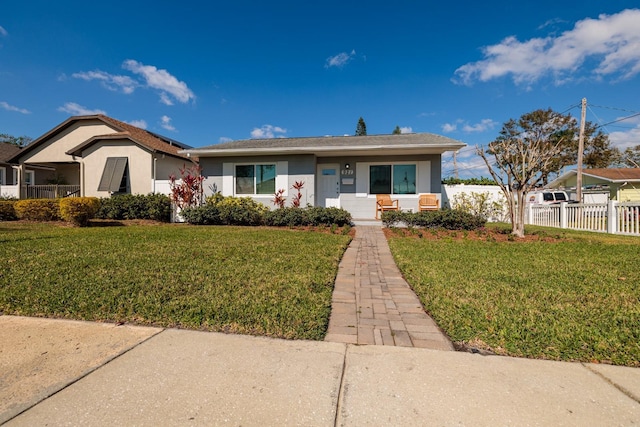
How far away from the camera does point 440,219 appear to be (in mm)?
10039

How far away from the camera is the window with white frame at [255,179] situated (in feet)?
42.8

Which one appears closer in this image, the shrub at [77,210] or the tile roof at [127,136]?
the shrub at [77,210]

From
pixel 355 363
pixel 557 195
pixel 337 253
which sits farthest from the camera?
pixel 557 195

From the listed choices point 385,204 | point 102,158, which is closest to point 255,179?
point 385,204

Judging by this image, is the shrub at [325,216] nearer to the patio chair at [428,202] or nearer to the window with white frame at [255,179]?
the window with white frame at [255,179]

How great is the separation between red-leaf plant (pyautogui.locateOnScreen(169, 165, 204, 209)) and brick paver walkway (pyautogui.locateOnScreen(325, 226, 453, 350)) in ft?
29.3

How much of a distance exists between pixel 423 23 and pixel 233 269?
12990 mm

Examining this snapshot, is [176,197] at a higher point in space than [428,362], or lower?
higher

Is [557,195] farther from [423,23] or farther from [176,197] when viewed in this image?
[176,197]

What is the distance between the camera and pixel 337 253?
6004 millimetres

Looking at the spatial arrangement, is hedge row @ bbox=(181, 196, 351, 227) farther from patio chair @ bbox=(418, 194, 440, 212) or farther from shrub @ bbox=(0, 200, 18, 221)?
shrub @ bbox=(0, 200, 18, 221)

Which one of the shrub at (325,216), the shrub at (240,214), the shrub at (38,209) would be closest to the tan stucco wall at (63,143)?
the shrub at (38,209)

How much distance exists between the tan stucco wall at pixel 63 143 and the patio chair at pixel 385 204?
16342 mm

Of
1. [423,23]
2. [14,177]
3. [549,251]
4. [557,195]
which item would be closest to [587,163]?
[557,195]
